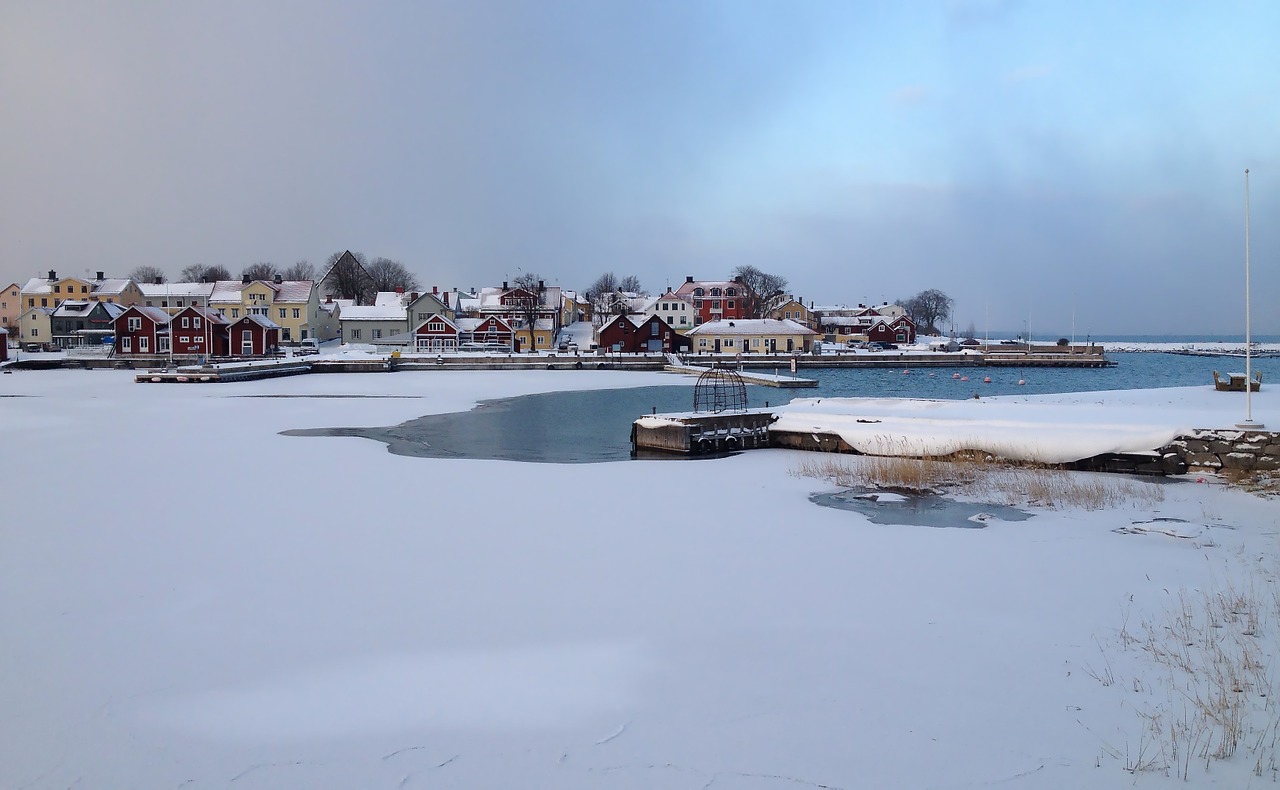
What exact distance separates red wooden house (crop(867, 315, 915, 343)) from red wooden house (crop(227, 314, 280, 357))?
7268 cm

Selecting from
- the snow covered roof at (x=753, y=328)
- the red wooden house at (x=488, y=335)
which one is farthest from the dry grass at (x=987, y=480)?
the red wooden house at (x=488, y=335)

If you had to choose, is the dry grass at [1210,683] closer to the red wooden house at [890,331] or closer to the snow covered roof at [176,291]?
the red wooden house at [890,331]

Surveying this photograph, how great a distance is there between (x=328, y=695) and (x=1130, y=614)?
22.5ft

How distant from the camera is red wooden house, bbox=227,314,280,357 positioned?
7744 centimetres

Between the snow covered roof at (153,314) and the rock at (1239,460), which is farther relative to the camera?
the snow covered roof at (153,314)

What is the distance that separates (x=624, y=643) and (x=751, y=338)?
79.9 meters

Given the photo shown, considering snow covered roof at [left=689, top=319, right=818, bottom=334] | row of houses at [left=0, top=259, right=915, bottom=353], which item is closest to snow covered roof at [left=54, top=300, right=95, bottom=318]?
row of houses at [left=0, top=259, right=915, bottom=353]

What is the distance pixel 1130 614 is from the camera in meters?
7.72

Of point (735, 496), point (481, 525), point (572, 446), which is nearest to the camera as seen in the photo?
point (481, 525)

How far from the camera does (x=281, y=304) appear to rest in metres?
97.4

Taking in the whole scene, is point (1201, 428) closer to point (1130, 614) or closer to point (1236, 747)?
point (1130, 614)

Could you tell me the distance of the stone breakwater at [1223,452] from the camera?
53.0 ft

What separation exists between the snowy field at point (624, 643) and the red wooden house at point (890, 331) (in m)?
99.6

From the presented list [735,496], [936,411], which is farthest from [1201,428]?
[735,496]
